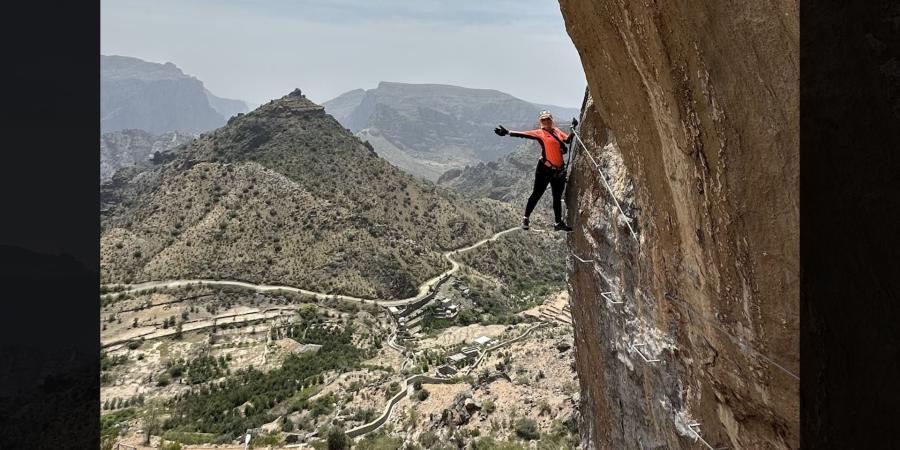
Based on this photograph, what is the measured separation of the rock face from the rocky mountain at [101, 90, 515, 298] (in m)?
56.6

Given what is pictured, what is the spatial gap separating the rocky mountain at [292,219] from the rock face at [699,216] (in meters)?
56.6

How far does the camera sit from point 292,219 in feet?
223

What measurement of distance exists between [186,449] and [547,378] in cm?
1772

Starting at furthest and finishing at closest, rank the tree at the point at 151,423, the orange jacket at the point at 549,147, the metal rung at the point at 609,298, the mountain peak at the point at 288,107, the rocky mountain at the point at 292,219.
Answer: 1. the mountain peak at the point at 288,107
2. the rocky mountain at the point at 292,219
3. the tree at the point at 151,423
4. the orange jacket at the point at 549,147
5. the metal rung at the point at 609,298

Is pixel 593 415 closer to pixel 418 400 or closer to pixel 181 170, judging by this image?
pixel 418 400

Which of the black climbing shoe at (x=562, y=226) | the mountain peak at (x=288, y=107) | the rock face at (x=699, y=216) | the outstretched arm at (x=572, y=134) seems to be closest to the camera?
the rock face at (x=699, y=216)

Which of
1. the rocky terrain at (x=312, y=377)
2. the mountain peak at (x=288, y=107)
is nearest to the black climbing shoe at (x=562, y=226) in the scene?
the rocky terrain at (x=312, y=377)

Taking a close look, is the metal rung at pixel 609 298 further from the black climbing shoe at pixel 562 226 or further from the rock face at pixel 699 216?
the black climbing shoe at pixel 562 226

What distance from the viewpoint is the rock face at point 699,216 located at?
3057mm

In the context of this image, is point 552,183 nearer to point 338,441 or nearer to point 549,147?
point 549,147

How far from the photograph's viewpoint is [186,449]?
70.5 feet

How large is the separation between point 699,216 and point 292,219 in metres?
68.1
